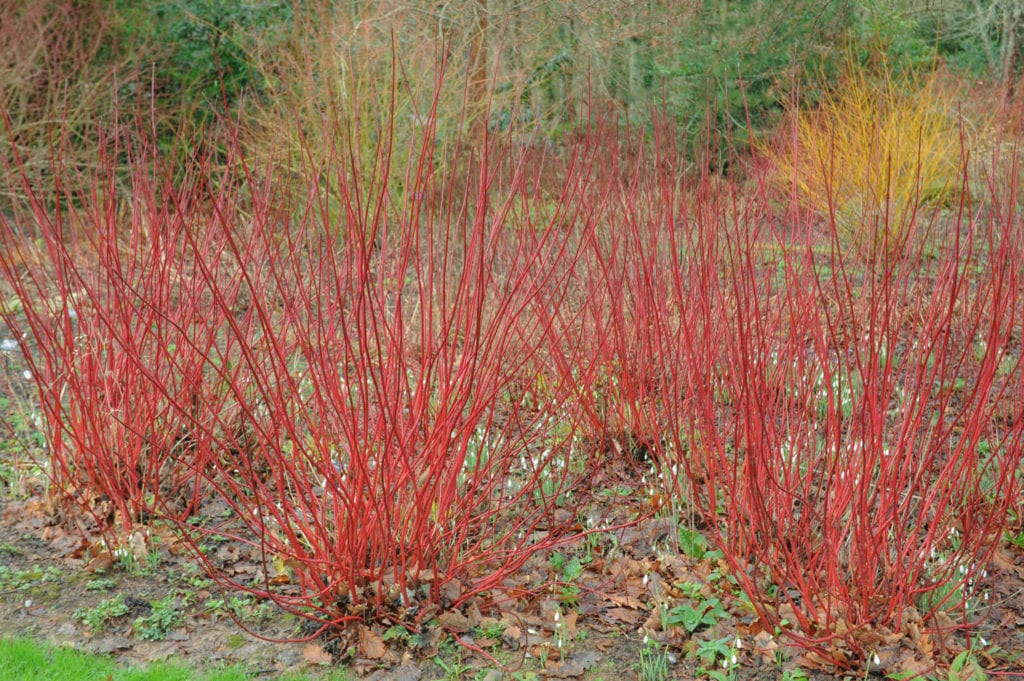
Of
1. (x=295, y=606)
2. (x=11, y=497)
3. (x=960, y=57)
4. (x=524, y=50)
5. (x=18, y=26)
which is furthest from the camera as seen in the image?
(x=960, y=57)

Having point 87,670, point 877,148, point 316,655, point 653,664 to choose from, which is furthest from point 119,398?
point 877,148

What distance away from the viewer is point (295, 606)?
284 cm

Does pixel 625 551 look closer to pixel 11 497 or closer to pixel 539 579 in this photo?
pixel 539 579

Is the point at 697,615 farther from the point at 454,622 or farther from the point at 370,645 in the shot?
the point at 370,645

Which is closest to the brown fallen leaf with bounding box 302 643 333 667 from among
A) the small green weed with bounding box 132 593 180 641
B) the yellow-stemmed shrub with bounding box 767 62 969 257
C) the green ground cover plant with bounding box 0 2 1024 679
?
the green ground cover plant with bounding box 0 2 1024 679

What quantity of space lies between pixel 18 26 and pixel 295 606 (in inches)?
268

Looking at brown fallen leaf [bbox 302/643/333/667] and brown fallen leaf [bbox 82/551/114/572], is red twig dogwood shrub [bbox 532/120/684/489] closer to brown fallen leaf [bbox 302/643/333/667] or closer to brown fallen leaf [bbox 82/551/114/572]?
brown fallen leaf [bbox 302/643/333/667]

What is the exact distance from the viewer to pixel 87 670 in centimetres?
261

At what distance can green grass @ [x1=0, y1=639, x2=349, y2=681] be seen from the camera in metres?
2.56

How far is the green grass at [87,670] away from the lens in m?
2.56

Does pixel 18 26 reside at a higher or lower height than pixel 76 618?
higher

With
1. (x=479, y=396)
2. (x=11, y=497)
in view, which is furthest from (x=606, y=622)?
(x=11, y=497)

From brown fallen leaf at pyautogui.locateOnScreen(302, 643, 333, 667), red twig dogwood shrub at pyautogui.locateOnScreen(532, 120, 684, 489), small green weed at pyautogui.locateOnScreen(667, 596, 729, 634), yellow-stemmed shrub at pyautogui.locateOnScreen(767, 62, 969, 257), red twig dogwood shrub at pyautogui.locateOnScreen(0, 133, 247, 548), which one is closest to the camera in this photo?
brown fallen leaf at pyautogui.locateOnScreen(302, 643, 333, 667)

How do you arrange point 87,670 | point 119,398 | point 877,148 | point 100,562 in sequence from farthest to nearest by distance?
1. point 877,148
2. point 119,398
3. point 100,562
4. point 87,670
